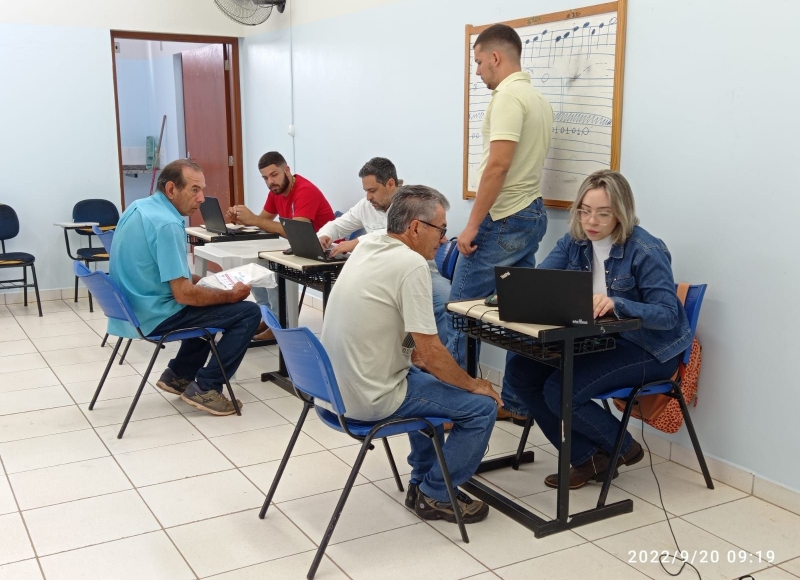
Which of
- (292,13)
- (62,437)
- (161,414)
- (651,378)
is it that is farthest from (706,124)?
(292,13)

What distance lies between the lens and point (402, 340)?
7.77 ft

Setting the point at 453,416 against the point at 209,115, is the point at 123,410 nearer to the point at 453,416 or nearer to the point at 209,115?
the point at 453,416

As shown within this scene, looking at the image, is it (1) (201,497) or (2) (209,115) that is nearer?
(1) (201,497)

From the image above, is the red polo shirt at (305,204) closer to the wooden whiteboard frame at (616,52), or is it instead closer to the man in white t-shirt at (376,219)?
the man in white t-shirt at (376,219)

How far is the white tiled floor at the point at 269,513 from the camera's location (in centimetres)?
233

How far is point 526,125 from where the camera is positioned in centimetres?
316

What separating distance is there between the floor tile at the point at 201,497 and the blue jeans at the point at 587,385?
1.02 metres

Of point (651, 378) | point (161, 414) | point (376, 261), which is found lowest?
point (161, 414)

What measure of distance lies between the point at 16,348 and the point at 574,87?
3607mm

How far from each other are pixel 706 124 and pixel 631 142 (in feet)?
1.16

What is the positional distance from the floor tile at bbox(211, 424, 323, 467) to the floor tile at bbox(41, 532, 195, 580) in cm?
66

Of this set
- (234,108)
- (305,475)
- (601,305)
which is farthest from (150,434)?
(234,108)

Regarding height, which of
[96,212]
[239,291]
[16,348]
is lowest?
[16,348]

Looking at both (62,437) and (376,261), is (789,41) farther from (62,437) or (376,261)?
(62,437)
